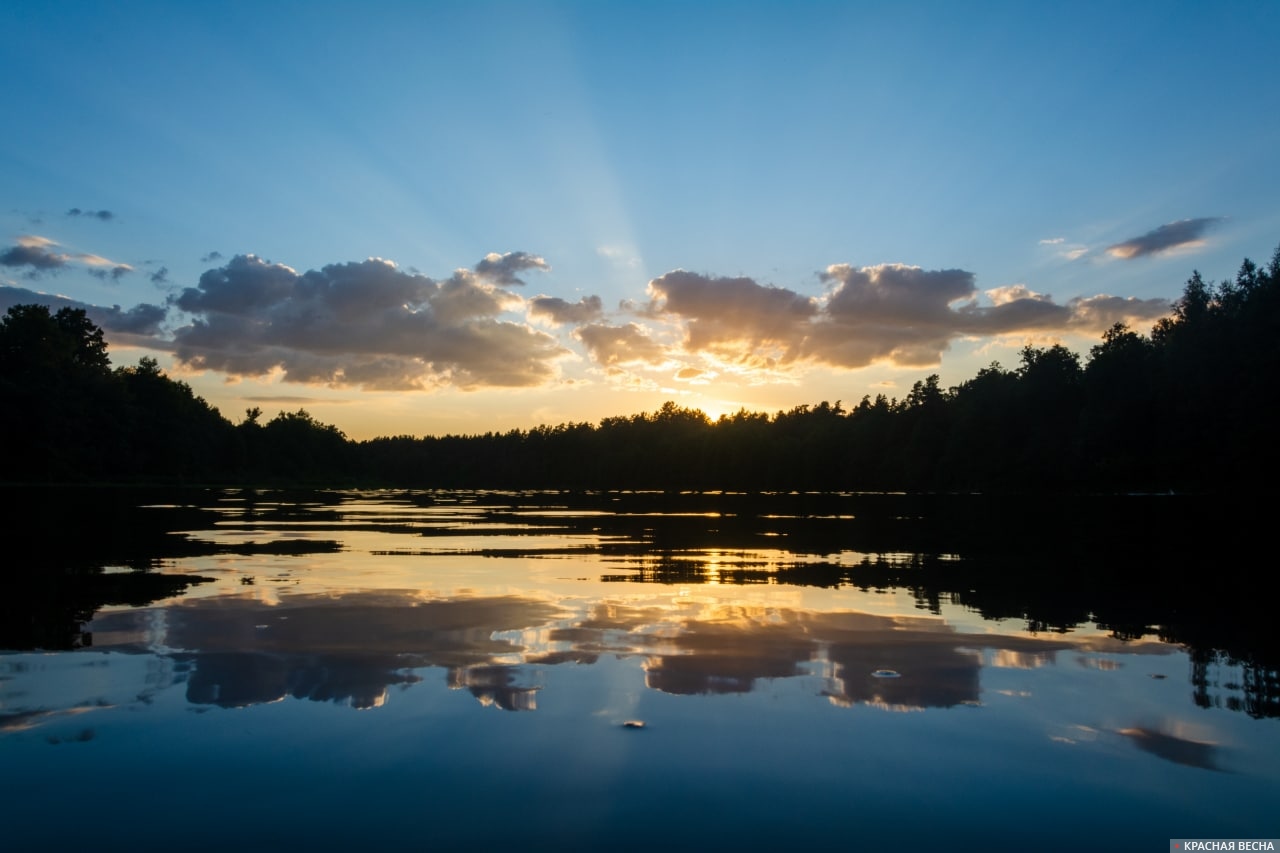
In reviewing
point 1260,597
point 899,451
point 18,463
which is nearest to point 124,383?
point 18,463

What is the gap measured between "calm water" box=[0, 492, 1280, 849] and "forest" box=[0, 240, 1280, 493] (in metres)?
63.7

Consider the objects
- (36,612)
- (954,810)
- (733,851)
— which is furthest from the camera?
(36,612)

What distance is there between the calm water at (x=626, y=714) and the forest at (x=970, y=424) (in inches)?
2509

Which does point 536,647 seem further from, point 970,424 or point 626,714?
point 970,424

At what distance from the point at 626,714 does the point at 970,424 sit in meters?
116

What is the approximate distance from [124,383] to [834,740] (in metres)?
123

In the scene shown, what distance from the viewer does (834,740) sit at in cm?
635

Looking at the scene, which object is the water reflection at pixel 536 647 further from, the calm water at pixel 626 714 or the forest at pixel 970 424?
the forest at pixel 970 424

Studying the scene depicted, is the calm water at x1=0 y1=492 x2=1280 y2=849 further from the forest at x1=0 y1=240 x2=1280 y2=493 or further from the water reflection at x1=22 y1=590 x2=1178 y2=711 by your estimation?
the forest at x1=0 y1=240 x2=1280 y2=493

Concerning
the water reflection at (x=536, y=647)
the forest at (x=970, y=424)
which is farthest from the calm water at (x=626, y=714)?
the forest at (x=970, y=424)

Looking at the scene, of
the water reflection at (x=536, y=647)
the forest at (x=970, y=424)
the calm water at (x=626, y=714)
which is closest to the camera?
the calm water at (x=626, y=714)

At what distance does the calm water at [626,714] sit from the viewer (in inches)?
195

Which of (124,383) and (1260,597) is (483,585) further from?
(124,383)

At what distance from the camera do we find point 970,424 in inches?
4491
